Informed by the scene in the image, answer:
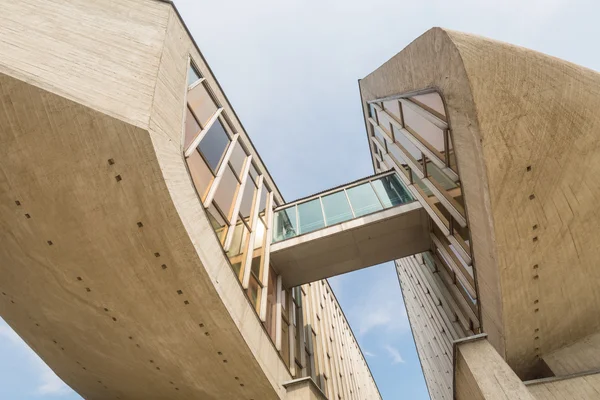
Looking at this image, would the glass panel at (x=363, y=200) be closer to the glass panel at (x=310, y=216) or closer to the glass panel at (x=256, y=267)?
the glass panel at (x=310, y=216)

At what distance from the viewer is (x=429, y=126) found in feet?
29.6

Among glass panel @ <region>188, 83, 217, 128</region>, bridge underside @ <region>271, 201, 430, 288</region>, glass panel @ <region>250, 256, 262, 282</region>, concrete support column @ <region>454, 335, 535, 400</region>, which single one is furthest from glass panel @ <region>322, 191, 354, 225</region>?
concrete support column @ <region>454, 335, 535, 400</region>

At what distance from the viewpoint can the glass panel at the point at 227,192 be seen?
10.5 m

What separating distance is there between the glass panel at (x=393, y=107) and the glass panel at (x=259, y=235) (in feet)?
22.7

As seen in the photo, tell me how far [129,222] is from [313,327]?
1223 cm

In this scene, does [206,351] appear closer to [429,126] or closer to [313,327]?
[429,126]

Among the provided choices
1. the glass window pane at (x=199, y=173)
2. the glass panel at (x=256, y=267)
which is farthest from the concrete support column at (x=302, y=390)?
the glass window pane at (x=199, y=173)

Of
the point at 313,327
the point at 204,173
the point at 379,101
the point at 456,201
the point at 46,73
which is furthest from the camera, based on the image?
the point at 313,327

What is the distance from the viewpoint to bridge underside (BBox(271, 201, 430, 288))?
12.8 metres

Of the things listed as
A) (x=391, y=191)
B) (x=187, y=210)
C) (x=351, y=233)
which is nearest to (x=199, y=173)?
(x=187, y=210)

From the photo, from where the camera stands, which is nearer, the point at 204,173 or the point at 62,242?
the point at 62,242

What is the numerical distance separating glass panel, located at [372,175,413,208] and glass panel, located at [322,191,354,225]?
1.49 metres

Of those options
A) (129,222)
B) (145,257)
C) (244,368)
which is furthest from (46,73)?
(244,368)

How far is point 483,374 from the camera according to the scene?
21.2ft
